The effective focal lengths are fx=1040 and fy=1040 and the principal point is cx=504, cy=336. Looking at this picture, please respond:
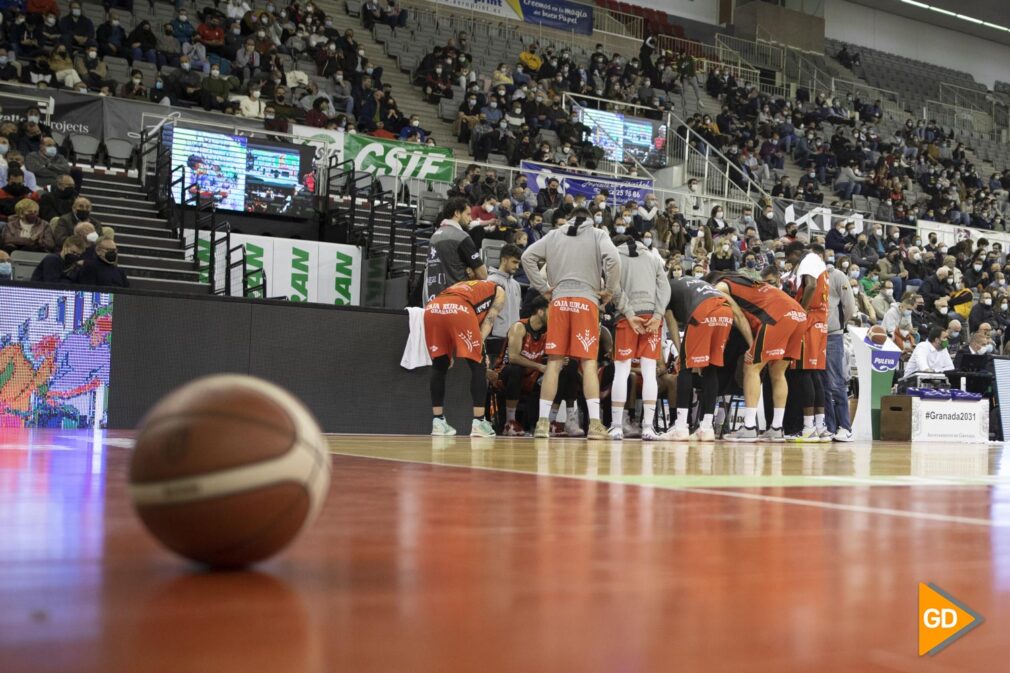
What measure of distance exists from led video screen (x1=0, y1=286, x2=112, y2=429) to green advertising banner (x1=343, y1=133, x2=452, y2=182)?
28.8 ft

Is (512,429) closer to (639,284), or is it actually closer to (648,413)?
(648,413)

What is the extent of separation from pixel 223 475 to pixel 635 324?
7634mm

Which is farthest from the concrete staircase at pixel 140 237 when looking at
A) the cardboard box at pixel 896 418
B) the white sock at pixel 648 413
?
the cardboard box at pixel 896 418

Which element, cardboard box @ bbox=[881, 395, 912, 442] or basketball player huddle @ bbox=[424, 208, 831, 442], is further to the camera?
cardboard box @ bbox=[881, 395, 912, 442]

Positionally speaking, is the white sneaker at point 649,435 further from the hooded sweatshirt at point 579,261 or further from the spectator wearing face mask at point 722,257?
the spectator wearing face mask at point 722,257

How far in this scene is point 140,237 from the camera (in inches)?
511

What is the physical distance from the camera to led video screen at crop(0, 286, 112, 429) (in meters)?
8.00

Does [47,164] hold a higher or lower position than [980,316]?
higher

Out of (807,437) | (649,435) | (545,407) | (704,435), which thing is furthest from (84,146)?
(807,437)

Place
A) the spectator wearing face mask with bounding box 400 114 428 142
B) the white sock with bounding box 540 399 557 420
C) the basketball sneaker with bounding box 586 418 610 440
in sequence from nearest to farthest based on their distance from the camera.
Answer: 1. the white sock with bounding box 540 399 557 420
2. the basketball sneaker with bounding box 586 418 610 440
3. the spectator wearing face mask with bounding box 400 114 428 142

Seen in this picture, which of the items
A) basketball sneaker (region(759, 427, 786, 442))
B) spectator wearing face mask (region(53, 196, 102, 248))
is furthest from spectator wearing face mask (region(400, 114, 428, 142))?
basketball sneaker (region(759, 427, 786, 442))

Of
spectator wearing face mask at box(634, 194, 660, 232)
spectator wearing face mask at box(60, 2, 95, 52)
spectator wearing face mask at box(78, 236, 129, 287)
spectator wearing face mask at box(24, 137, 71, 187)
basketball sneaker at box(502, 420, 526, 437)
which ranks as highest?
spectator wearing face mask at box(60, 2, 95, 52)

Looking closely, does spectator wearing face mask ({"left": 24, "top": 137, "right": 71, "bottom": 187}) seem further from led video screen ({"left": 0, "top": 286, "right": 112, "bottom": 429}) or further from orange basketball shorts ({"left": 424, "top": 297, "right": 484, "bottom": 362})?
orange basketball shorts ({"left": 424, "top": 297, "right": 484, "bottom": 362})

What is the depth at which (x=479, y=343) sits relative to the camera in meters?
9.01
